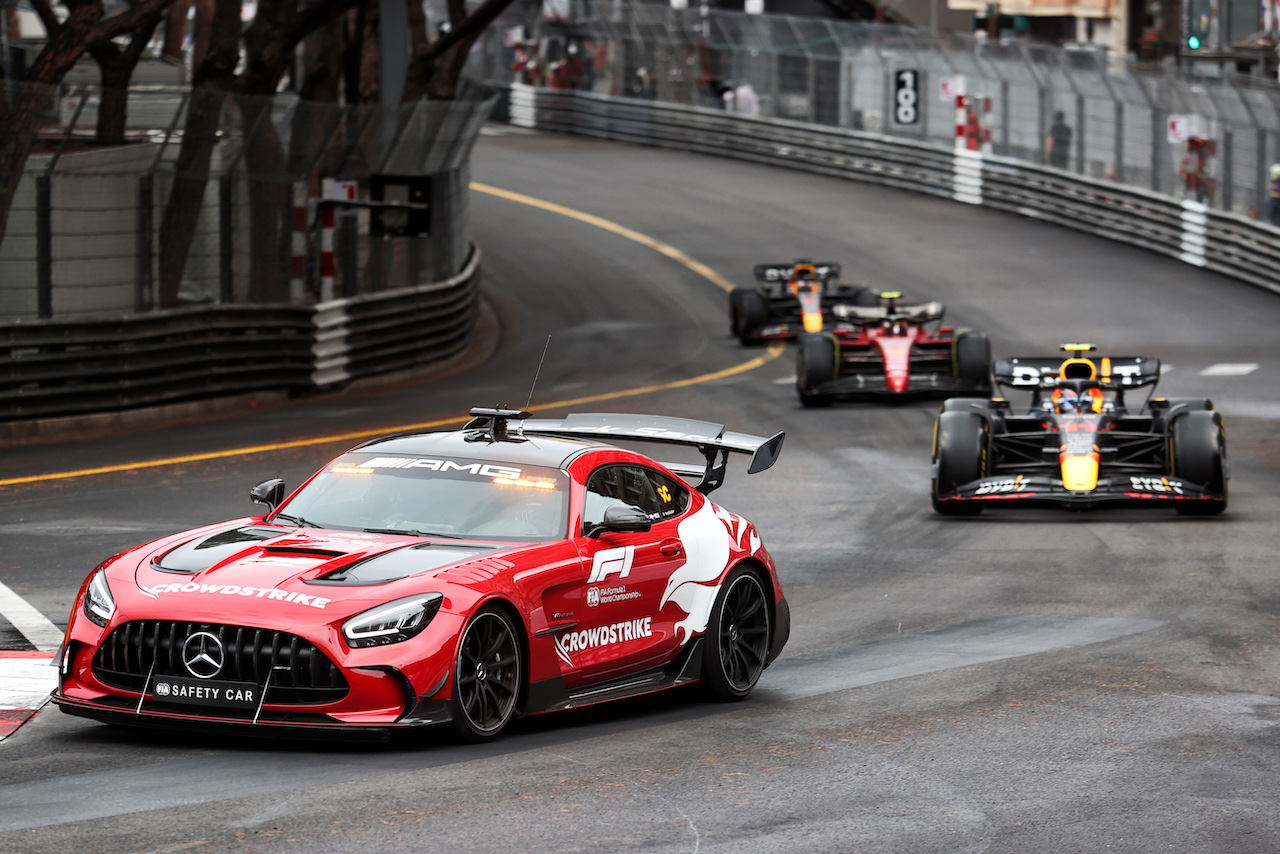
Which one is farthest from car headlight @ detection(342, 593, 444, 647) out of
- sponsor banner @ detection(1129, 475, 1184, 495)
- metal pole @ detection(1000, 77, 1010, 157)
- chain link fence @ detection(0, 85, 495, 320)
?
metal pole @ detection(1000, 77, 1010, 157)

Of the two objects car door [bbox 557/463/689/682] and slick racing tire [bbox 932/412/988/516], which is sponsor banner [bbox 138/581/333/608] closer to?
car door [bbox 557/463/689/682]

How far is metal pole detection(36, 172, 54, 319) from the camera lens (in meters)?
20.2

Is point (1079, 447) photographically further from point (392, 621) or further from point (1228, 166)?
point (1228, 166)

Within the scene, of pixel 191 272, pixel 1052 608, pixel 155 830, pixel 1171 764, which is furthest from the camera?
pixel 191 272

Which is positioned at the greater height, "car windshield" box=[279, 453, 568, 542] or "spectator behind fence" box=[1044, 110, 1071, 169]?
"spectator behind fence" box=[1044, 110, 1071, 169]

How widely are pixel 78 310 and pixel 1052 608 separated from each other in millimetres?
12149

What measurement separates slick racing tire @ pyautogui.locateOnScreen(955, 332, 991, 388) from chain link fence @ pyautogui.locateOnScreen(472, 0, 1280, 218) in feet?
39.9

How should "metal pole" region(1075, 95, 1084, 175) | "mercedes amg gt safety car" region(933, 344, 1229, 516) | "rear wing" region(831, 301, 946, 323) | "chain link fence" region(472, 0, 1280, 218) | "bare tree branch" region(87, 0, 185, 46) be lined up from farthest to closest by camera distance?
"metal pole" region(1075, 95, 1084, 175)
"chain link fence" region(472, 0, 1280, 218)
"rear wing" region(831, 301, 946, 323)
"bare tree branch" region(87, 0, 185, 46)
"mercedes amg gt safety car" region(933, 344, 1229, 516)

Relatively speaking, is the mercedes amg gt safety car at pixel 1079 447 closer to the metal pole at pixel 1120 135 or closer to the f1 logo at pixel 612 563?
the f1 logo at pixel 612 563

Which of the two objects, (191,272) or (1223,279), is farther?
(1223,279)

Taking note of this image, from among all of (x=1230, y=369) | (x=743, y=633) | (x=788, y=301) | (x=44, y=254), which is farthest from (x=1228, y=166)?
(x=743, y=633)

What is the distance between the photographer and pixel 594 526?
894cm

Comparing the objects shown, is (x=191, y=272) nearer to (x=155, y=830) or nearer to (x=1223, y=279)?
(x=155, y=830)

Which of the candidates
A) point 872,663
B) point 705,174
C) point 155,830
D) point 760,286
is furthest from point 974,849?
point 705,174
